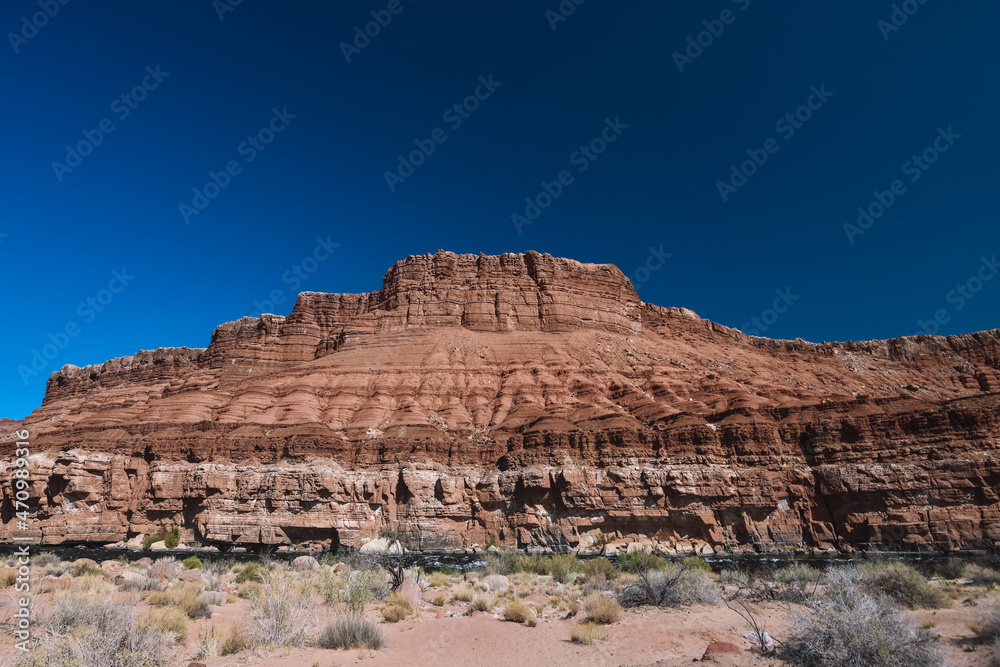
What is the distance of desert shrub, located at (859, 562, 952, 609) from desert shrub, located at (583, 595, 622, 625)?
5904 millimetres

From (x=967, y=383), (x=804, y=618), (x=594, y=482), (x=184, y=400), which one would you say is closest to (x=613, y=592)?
(x=804, y=618)

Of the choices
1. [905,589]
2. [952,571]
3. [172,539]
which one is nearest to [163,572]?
[905,589]

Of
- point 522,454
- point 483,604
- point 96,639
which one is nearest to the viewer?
point 96,639

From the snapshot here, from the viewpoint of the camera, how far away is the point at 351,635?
9.01m

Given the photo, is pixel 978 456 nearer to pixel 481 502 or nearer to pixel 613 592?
pixel 613 592

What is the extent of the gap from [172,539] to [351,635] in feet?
114

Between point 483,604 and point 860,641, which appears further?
point 483,604

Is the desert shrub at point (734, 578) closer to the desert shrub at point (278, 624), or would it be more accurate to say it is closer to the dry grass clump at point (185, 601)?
the desert shrub at point (278, 624)

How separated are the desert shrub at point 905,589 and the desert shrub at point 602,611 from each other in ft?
19.4

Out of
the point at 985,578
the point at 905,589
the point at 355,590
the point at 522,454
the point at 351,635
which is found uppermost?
the point at 522,454

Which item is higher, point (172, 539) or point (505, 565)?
point (172, 539)

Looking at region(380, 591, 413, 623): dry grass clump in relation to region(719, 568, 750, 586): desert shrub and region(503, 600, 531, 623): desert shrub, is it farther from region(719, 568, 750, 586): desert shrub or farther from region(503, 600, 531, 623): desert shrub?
region(719, 568, 750, 586): desert shrub

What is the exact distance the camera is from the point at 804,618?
27.8 feet

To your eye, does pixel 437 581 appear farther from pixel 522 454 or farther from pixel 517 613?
pixel 522 454
